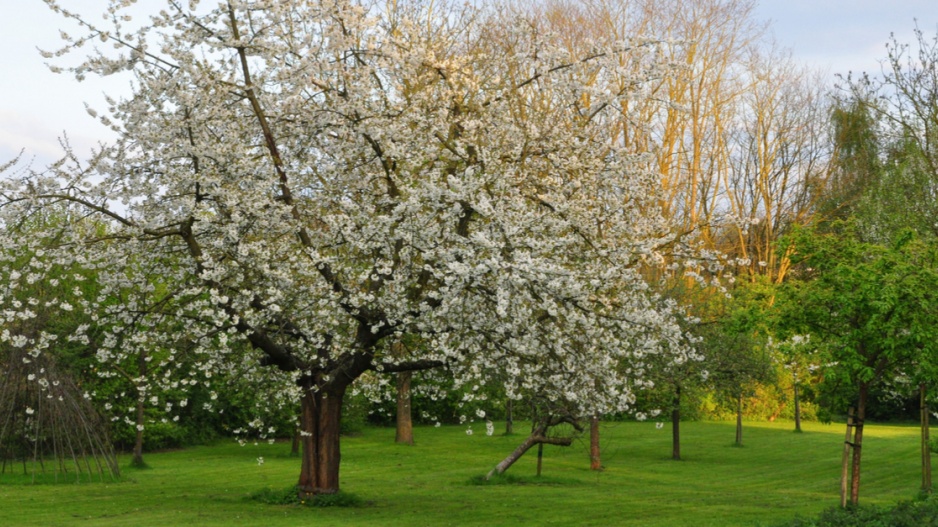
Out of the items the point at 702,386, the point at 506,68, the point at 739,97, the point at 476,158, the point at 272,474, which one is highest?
the point at 739,97

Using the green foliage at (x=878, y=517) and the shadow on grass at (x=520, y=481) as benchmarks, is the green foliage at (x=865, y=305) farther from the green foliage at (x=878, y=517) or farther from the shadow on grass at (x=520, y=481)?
the shadow on grass at (x=520, y=481)

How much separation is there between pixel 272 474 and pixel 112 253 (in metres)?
12.3

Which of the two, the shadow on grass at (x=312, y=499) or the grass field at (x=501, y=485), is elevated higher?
the shadow on grass at (x=312, y=499)

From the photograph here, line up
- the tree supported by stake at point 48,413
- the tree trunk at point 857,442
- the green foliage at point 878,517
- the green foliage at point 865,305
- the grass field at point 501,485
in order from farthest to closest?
the tree supported by stake at point 48,413, the grass field at point 501,485, the tree trunk at point 857,442, the green foliage at point 865,305, the green foliage at point 878,517

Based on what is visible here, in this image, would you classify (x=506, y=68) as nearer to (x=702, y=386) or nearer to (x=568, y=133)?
(x=568, y=133)

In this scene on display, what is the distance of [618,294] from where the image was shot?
1502 cm

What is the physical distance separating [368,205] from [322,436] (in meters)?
4.72

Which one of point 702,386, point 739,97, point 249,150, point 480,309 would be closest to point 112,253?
point 249,150

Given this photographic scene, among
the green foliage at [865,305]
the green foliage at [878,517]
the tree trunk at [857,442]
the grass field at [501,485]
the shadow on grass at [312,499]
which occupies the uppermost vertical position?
the green foliage at [865,305]

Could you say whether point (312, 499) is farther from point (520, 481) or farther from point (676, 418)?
point (676, 418)

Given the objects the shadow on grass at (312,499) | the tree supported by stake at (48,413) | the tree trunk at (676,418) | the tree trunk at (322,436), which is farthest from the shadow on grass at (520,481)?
the tree supported by stake at (48,413)

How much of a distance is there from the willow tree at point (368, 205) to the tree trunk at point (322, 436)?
0.10 metres

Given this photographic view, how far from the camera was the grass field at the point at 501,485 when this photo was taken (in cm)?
1653

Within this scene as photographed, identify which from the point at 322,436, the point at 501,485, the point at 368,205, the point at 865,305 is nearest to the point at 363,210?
the point at 368,205
